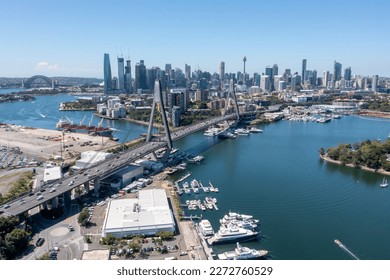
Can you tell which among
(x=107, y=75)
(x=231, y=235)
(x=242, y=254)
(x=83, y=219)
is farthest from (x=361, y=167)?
(x=107, y=75)

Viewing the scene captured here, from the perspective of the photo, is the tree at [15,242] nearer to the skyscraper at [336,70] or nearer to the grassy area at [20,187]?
the grassy area at [20,187]

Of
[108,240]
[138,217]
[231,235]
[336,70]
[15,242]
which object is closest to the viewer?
[15,242]

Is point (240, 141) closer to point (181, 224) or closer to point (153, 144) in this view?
point (153, 144)

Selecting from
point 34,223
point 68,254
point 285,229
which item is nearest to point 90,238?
point 68,254

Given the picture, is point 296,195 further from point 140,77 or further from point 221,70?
point 221,70

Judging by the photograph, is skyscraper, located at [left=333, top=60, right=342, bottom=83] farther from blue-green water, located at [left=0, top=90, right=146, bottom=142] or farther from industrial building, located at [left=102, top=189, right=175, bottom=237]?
industrial building, located at [left=102, top=189, right=175, bottom=237]

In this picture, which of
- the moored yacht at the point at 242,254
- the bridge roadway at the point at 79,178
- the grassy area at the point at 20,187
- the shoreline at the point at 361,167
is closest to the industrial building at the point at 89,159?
the bridge roadway at the point at 79,178

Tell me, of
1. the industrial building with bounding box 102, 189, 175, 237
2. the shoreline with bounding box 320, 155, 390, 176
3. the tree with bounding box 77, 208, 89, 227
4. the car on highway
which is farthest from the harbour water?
the car on highway
